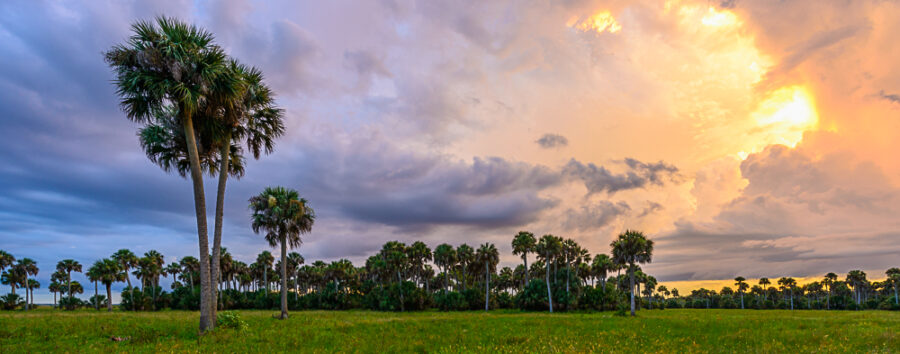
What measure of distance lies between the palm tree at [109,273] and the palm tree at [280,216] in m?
61.2

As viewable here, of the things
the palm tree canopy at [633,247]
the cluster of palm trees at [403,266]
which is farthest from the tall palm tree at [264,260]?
the palm tree canopy at [633,247]

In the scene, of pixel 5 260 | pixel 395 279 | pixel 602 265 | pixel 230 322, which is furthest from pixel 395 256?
pixel 5 260

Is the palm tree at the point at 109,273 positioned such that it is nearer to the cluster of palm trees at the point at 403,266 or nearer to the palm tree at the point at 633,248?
the cluster of palm trees at the point at 403,266

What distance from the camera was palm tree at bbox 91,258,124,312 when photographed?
81.3 meters

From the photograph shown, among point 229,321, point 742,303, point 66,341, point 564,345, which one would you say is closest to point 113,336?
point 66,341

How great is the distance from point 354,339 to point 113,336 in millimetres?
11796

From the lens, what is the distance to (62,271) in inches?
4102

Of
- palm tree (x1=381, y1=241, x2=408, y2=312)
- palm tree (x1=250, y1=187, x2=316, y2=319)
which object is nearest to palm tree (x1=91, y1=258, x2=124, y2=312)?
palm tree (x1=381, y1=241, x2=408, y2=312)

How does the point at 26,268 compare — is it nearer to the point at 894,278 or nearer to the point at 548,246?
the point at 548,246

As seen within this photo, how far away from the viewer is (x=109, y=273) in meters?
82.3

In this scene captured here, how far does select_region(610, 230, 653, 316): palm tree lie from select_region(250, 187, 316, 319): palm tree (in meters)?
45.3

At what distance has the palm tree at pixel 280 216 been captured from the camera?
44250 millimetres

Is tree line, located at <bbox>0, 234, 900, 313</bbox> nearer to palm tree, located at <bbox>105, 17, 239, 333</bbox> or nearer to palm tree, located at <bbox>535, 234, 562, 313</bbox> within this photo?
palm tree, located at <bbox>535, 234, 562, 313</bbox>

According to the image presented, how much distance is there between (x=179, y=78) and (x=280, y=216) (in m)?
25.8
